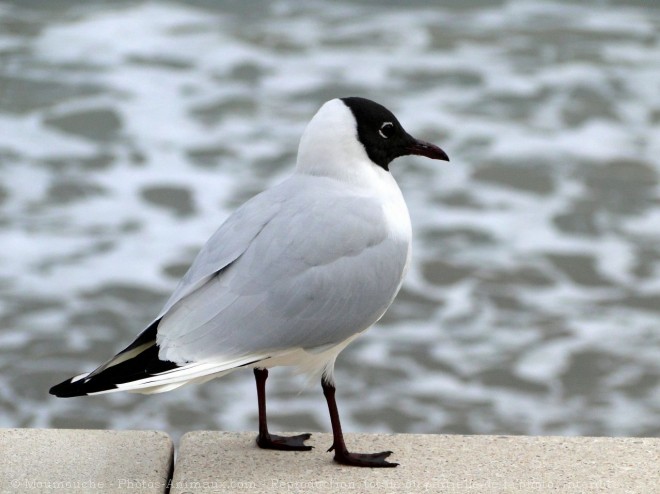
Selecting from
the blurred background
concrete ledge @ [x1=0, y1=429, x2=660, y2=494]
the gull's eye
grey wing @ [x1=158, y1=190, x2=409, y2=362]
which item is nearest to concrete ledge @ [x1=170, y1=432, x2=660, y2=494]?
concrete ledge @ [x1=0, y1=429, x2=660, y2=494]

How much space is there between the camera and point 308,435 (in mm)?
2818

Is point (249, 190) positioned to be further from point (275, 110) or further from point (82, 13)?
point (82, 13)

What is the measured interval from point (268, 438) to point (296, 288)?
1.45ft

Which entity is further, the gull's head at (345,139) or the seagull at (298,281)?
the gull's head at (345,139)

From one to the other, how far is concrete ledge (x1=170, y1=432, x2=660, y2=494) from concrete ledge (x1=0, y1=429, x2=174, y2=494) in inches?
2.5

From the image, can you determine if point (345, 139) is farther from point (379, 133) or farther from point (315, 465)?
point (315, 465)

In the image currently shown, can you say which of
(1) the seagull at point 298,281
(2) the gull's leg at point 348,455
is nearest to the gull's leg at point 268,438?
(1) the seagull at point 298,281

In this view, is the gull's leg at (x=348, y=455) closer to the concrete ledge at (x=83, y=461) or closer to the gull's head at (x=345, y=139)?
the concrete ledge at (x=83, y=461)

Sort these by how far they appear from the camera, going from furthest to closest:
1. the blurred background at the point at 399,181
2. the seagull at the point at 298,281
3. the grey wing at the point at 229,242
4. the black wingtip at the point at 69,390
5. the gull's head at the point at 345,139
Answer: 1. the blurred background at the point at 399,181
2. the gull's head at the point at 345,139
3. the grey wing at the point at 229,242
4. the seagull at the point at 298,281
5. the black wingtip at the point at 69,390

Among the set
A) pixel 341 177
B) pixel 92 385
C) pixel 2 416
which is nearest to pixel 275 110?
pixel 2 416

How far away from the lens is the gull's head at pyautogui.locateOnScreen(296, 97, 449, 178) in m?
2.74

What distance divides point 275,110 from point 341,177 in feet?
16.1

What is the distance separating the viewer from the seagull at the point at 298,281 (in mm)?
2430

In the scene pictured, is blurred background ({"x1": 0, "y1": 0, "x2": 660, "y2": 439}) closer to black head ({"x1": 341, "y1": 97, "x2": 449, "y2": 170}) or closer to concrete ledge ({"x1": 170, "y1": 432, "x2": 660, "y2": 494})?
concrete ledge ({"x1": 170, "y1": 432, "x2": 660, "y2": 494})
